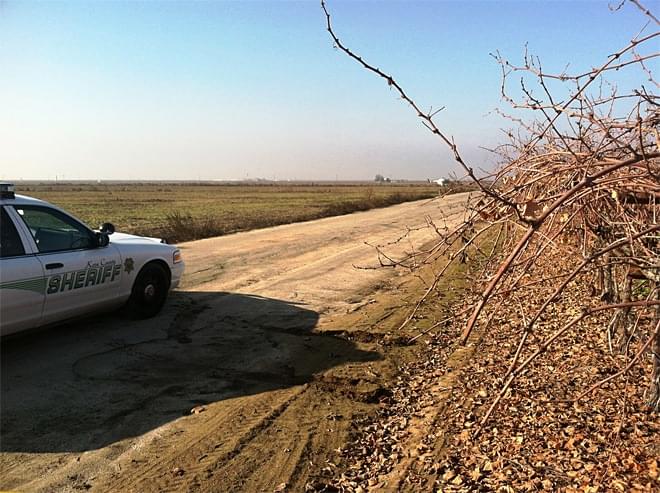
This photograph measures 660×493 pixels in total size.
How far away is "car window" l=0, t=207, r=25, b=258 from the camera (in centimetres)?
538

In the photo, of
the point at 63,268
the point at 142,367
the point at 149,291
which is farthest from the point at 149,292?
the point at 142,367

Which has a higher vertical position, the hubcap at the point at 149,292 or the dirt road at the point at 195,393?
the hubcap at the point at 149,292

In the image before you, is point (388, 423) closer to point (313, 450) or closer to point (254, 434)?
point (313, 450)

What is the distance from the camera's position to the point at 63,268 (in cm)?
586

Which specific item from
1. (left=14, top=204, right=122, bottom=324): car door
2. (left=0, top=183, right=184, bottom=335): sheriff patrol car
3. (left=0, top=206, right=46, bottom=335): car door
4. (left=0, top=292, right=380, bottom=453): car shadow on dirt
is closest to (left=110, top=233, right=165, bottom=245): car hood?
(left=0, top=183, right=184, bottom=335): sheriff patrol car

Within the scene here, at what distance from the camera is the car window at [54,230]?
19.0ft

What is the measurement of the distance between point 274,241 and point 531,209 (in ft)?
46.3

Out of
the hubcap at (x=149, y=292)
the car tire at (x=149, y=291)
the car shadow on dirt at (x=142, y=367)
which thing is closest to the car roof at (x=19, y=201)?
the car shadow on dirt at (x=142, y=367)

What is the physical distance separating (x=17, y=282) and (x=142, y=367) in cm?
145

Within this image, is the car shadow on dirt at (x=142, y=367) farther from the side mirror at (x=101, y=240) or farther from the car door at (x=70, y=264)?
the side mirror at (x=101, y=240)

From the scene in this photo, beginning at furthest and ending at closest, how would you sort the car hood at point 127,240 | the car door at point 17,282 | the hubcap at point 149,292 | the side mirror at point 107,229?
the hubcap at point 149,292, the car hood at point 127,240, the side mirror at point 107,229, the car door at point 17,282

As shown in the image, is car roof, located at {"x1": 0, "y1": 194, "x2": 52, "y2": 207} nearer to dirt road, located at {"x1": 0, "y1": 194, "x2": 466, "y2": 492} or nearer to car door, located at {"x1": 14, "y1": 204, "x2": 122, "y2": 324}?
car door, located at {"x1": 14, "y1": 204, "x2": 122, "y2": 324}

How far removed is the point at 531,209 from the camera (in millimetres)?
2260

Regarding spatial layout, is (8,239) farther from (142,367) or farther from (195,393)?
(195,393)
